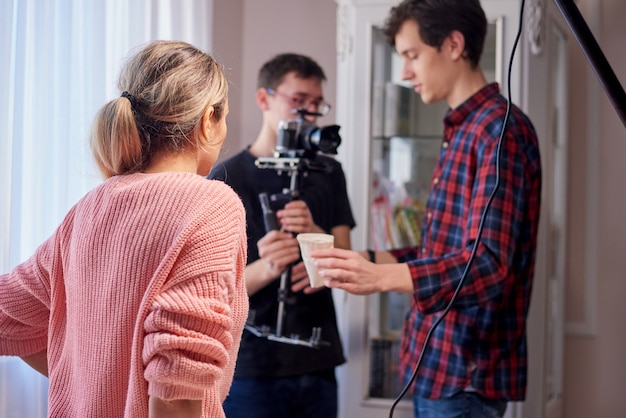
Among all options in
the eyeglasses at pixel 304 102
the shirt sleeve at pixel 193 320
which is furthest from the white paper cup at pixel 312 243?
the eyeglasses at pixel 304 102

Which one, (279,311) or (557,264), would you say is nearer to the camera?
(279,311)

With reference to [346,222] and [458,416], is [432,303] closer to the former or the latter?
[458,416]

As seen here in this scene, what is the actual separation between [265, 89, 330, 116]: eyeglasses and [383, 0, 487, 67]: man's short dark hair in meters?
0.38

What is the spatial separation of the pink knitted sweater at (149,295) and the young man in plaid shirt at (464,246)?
0.56 metres

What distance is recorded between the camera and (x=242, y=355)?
1935 millimetres

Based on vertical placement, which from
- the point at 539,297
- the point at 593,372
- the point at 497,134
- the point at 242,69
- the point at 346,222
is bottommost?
the point at 593,372

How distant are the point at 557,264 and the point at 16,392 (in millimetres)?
1859

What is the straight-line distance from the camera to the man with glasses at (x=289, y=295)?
1.89 m

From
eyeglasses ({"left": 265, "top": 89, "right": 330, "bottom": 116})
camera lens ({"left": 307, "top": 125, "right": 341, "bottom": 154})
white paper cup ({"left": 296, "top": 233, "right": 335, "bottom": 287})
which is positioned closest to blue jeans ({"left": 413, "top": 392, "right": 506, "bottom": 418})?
white paper cup ({"left": 296, "top": 233, "right": 335, "bottom": 287})

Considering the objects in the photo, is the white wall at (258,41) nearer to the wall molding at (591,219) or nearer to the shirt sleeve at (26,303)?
the wall molding at (591,219)

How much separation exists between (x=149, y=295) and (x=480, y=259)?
88 cm

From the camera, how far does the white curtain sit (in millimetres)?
1652

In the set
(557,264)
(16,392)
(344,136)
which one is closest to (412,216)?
(344,136)

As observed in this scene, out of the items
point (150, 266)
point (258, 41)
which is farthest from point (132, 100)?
point (258, 41)
